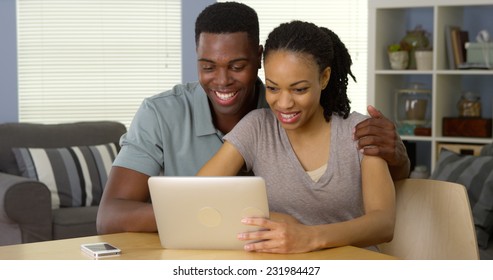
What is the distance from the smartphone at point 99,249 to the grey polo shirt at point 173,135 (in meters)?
0.54

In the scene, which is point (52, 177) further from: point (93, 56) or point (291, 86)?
point (291, 86)

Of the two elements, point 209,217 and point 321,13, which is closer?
point 209,217

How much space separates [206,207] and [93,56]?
391cm

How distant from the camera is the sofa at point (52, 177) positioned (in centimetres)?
Answer: 415

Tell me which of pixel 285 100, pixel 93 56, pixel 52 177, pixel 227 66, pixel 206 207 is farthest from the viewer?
pixel 93 56

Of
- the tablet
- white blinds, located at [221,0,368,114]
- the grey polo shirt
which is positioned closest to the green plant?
white blinds, located at [221,0,368,114]

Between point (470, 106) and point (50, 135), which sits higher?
point (470, 106)

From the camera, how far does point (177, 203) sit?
5.80ft

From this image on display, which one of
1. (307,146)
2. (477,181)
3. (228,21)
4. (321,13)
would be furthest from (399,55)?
(307,146)

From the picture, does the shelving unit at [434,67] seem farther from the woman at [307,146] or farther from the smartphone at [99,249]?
the smartphone at [99,249]

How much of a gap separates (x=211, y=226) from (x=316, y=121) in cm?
59

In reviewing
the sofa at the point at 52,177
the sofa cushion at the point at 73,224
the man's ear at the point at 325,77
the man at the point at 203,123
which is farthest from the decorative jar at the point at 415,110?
the man's ear at the point at 325,77

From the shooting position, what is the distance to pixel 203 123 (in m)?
2.49
